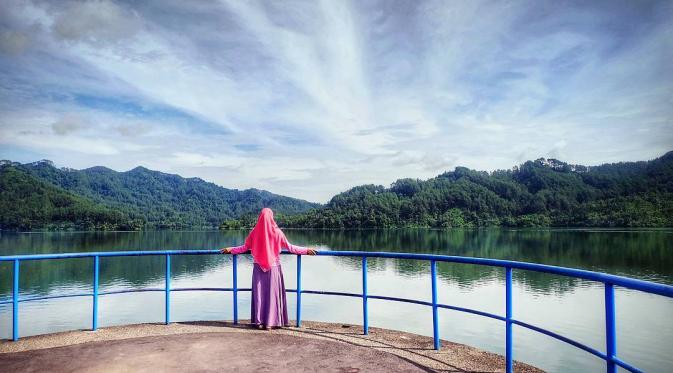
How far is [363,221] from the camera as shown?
131 m

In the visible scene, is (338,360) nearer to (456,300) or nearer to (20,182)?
(456,300)

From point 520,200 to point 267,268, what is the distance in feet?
450

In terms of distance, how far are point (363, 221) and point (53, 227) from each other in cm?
8350

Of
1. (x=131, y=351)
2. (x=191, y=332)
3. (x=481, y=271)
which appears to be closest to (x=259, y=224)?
(x=191, y=332)

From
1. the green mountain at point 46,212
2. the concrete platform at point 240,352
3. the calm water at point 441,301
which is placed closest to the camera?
the concrete platform at point 240,352

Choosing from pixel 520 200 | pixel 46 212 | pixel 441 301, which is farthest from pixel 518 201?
pixel 46 212

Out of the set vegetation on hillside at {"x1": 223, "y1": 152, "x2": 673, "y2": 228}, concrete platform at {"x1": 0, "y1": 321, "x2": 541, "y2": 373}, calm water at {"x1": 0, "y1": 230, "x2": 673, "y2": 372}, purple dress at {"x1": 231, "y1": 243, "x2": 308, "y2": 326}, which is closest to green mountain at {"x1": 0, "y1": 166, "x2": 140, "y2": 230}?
vegetation on hillside at {"x1": 223, "y1": 152, "x2": 673, "y2": 228}

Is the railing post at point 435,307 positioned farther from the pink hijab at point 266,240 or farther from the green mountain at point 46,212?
the green mountain at point 46,212

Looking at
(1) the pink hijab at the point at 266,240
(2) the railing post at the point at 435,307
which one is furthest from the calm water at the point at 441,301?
(1) the pink hijab at the point at 266,240

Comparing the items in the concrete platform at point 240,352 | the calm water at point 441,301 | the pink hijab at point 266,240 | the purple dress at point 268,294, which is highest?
the pink hijab at point 266,240

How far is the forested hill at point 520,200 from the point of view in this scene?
362 ft

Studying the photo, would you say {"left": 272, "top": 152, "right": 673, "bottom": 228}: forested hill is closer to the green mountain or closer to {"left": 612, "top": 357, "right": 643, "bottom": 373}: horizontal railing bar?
the green mountain

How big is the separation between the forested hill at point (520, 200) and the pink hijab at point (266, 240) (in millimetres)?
113975

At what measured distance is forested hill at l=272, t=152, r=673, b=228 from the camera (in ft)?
362
